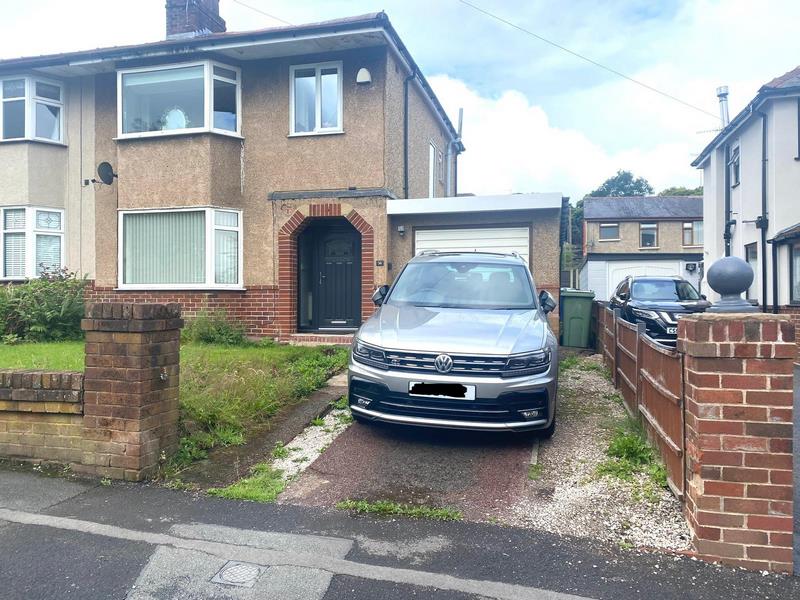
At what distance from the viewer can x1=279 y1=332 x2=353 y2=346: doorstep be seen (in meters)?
11.1

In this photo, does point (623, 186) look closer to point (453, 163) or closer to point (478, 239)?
point (453, 163)

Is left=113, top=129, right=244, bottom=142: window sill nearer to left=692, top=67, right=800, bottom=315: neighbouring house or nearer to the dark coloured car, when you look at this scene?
the dark coloured car

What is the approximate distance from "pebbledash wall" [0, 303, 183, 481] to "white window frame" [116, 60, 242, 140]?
7.79 m

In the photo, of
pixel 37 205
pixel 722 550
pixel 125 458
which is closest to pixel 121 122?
pixel 37 205

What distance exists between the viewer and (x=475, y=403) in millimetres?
4711

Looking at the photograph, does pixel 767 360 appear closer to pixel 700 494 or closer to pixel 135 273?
pixel 700 494

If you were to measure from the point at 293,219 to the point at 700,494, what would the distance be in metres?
9.54

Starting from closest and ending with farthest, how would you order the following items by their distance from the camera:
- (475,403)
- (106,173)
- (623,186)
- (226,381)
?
1. (475,403)
2. (226,381)
3. (106,173)
4. (623,186)

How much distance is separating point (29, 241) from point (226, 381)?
9.26m

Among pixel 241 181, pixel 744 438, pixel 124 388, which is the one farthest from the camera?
pixel 241 181

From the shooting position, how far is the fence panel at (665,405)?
3.79 meters

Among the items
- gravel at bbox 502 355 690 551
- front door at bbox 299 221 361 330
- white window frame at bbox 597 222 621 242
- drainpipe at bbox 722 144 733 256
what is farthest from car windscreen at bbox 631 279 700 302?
white window frame at bbox 597 222 621 242

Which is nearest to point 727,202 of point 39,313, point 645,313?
point 645,313

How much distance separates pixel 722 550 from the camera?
327cm
